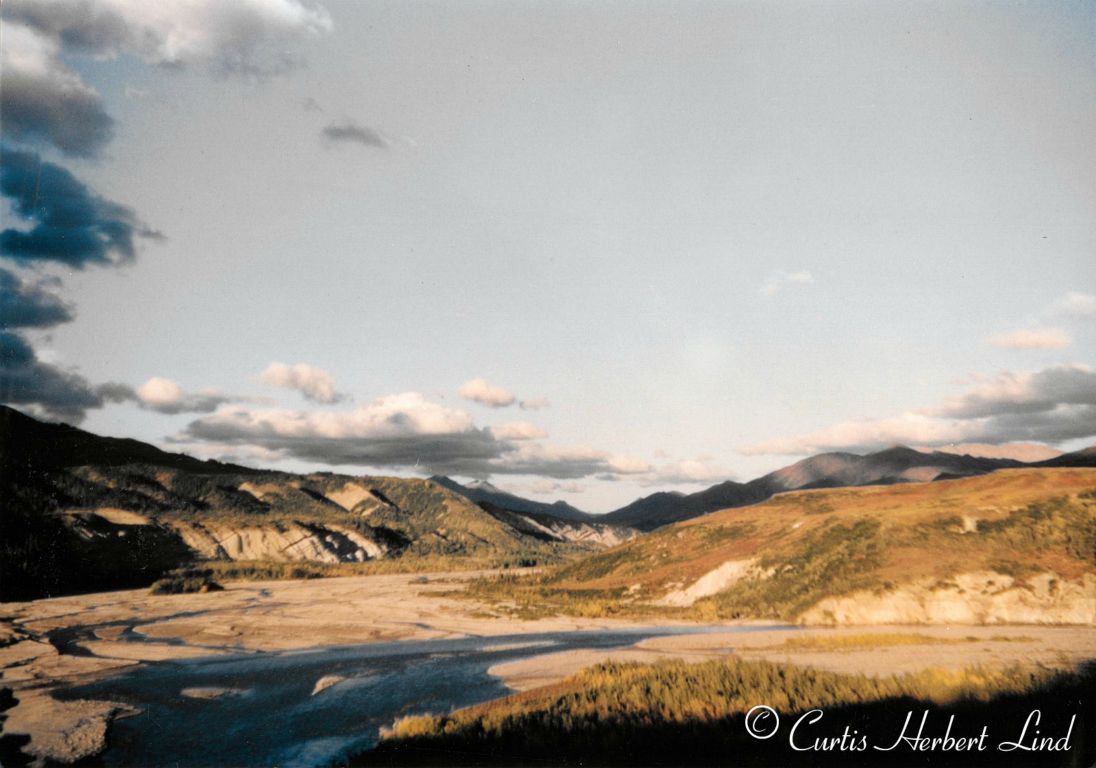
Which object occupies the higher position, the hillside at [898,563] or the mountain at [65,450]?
the mountain at [65,450]

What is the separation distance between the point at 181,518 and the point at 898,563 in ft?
332

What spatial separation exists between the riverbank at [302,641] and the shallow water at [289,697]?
44.6 inches

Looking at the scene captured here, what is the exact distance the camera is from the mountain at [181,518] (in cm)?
6444

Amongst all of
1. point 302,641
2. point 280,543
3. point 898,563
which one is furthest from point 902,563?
point 280,543

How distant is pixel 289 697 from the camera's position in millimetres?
19984

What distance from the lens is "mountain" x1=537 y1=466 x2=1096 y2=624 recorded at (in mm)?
32062

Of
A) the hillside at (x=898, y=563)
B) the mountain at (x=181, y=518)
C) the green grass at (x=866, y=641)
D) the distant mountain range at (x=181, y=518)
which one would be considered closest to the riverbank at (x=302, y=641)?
the green grass at (x=866, y=641)

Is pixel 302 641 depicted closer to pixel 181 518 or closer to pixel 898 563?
pixel 898 563

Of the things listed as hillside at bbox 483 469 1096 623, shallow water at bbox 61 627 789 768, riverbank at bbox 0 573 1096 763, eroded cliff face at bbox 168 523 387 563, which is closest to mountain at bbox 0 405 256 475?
eroded cliff face at bbox 168 523 387 563

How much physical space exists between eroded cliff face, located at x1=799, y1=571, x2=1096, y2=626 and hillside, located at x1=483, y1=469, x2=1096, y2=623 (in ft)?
0.19

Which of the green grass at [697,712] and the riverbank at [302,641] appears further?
the riverbank at [302,641]

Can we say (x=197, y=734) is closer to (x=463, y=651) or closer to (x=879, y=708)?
(x=463, y=651)

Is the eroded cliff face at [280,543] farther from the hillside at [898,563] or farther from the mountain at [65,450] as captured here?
the hillside at [898,563]

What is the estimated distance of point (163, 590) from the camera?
184ft
